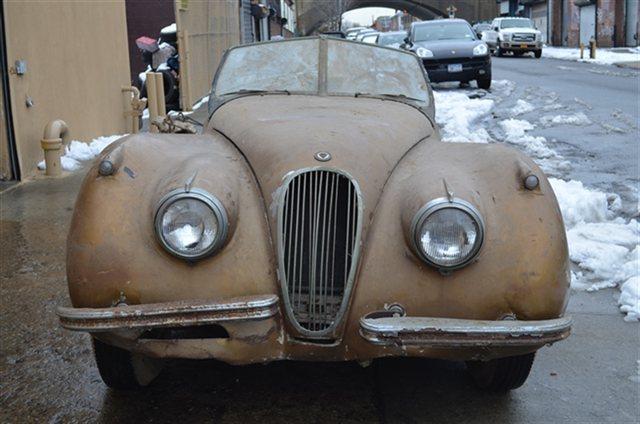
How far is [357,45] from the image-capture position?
519cm

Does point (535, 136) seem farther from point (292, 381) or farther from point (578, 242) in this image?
point (292, 381)

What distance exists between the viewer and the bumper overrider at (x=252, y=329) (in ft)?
9.52

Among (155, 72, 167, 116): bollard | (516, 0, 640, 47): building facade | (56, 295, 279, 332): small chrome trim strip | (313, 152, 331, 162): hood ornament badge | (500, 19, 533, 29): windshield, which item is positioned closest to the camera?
(56, 295, 279, 332): small chrome trim strip

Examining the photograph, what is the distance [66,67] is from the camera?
1048 centimetres

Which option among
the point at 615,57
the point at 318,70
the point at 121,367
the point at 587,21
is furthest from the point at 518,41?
the point at 121,367

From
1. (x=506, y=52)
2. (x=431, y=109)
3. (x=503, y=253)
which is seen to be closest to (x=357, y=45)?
(x=431, y=109)

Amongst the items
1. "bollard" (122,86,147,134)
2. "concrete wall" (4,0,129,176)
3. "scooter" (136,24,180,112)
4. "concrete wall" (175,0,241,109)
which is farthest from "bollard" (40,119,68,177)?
"concrete wall" (175,0,241,109)

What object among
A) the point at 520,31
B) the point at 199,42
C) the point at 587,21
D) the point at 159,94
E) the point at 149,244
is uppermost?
the point at 587,21

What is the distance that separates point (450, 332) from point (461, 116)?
34.8 feet

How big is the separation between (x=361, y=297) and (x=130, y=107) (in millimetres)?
10776

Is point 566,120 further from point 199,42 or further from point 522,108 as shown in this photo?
point 199,42

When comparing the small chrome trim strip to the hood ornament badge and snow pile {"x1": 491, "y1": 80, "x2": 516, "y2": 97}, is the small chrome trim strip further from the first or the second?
snow pile {"x1": 491, "y1": 80, "x2": 516, "y2": 97}

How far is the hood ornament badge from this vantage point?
3.31 m

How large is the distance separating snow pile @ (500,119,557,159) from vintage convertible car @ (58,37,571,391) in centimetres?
685
